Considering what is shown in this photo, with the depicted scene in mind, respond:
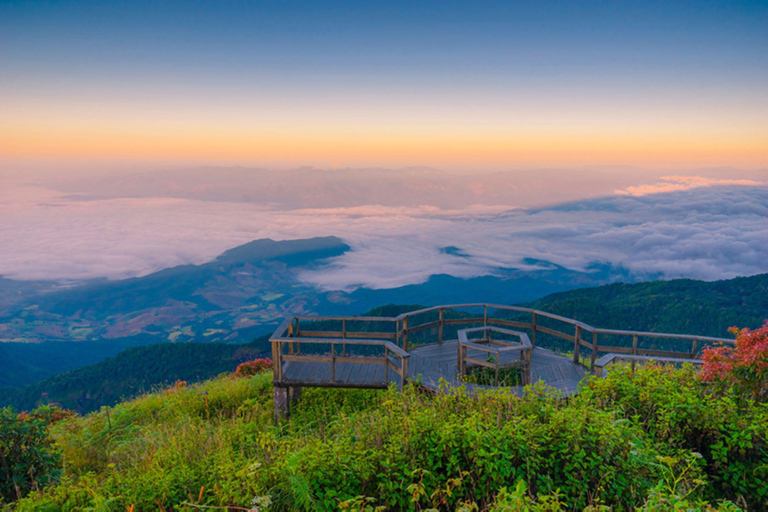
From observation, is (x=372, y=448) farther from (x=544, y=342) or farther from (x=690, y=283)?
(x=690, y=283)

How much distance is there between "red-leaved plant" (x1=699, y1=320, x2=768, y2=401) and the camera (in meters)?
6.01

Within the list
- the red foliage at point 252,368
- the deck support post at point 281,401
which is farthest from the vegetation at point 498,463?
the red foliage at point 252,368

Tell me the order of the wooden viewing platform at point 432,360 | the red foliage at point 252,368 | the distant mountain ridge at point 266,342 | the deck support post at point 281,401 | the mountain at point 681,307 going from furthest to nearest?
1. the mountain at point 681,307
2. the distant mountain ridge at point 266,342
3. the red foliage at point 252,368
4. the deck support post at point 281,401
5. the wooden viewing platform at point 432,360

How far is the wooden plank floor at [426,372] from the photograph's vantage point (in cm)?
1028

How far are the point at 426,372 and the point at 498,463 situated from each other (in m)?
6.99

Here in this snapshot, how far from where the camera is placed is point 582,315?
73562mm

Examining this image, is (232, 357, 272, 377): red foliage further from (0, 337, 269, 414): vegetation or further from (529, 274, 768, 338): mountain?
(529, 274, 768, 338): mountain

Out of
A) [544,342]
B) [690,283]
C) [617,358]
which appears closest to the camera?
[617,358]

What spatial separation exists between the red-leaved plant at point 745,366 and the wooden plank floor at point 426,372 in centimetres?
355

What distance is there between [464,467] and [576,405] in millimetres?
2039

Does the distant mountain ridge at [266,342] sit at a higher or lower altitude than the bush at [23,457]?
lower

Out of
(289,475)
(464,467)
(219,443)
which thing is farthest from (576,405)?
(219,443)

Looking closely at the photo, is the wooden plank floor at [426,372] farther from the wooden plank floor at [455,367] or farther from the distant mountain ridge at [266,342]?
the distant mountain ridge at [266,342]

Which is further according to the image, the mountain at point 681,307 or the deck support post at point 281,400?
the mountain at point 681,307
